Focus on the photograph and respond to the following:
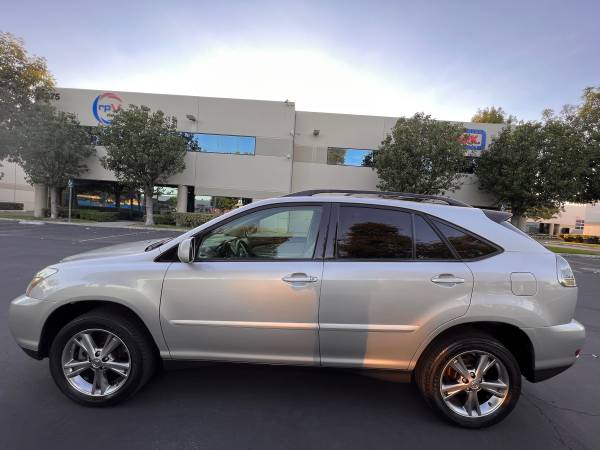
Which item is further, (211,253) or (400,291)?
(211,253)

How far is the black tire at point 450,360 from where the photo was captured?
2.52m

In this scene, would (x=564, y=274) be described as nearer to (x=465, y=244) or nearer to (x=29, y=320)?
(x=465, y=244)

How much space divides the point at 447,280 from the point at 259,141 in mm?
21738

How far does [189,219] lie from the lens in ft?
73.9

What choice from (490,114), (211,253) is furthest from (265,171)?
(490,114)

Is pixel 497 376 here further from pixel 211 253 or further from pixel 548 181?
pixel 548 181

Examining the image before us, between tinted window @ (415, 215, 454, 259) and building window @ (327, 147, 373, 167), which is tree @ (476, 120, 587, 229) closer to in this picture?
building window @ (327, 147, 373, 167)

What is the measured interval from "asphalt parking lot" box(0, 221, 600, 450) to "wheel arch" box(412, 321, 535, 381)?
475 millimetres

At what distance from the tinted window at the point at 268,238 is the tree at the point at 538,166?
2122 centimetres

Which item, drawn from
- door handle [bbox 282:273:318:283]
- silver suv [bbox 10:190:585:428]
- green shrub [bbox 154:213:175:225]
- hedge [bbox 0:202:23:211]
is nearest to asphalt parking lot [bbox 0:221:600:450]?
silver suv [bbox 10:190:585:428]

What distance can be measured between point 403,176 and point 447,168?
2.79 meters

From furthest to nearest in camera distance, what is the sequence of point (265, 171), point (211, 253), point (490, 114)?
1. point (490, 114)
2. point (265, 171)
3. point (211, 253)

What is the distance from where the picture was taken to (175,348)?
2.65m

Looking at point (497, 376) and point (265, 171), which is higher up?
point (265, 171)
